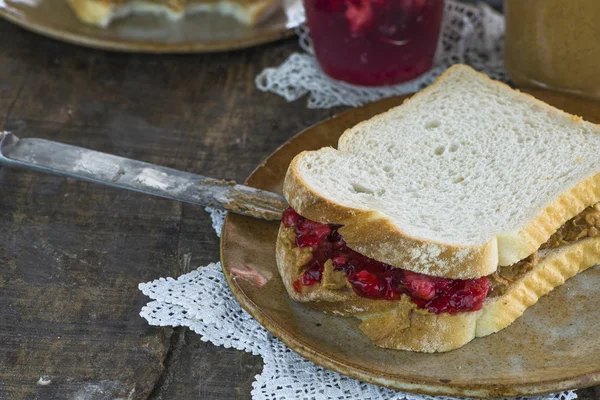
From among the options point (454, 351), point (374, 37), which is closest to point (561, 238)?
point (454, 351)

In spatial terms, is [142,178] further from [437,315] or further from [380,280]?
[437,315]

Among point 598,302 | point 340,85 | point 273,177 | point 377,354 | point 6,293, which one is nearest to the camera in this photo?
point 377,354

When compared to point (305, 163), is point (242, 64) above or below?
below

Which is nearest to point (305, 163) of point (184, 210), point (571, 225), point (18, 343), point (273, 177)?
point (273, 177)

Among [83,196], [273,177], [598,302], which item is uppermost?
[598,302]

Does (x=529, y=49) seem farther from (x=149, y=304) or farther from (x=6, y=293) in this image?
(x=6, y=293)

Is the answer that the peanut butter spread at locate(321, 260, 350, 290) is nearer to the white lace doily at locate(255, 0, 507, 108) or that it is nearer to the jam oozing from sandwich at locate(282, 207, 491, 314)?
the jam oozing from sandwich at locate(282, 207, 491, 314)
